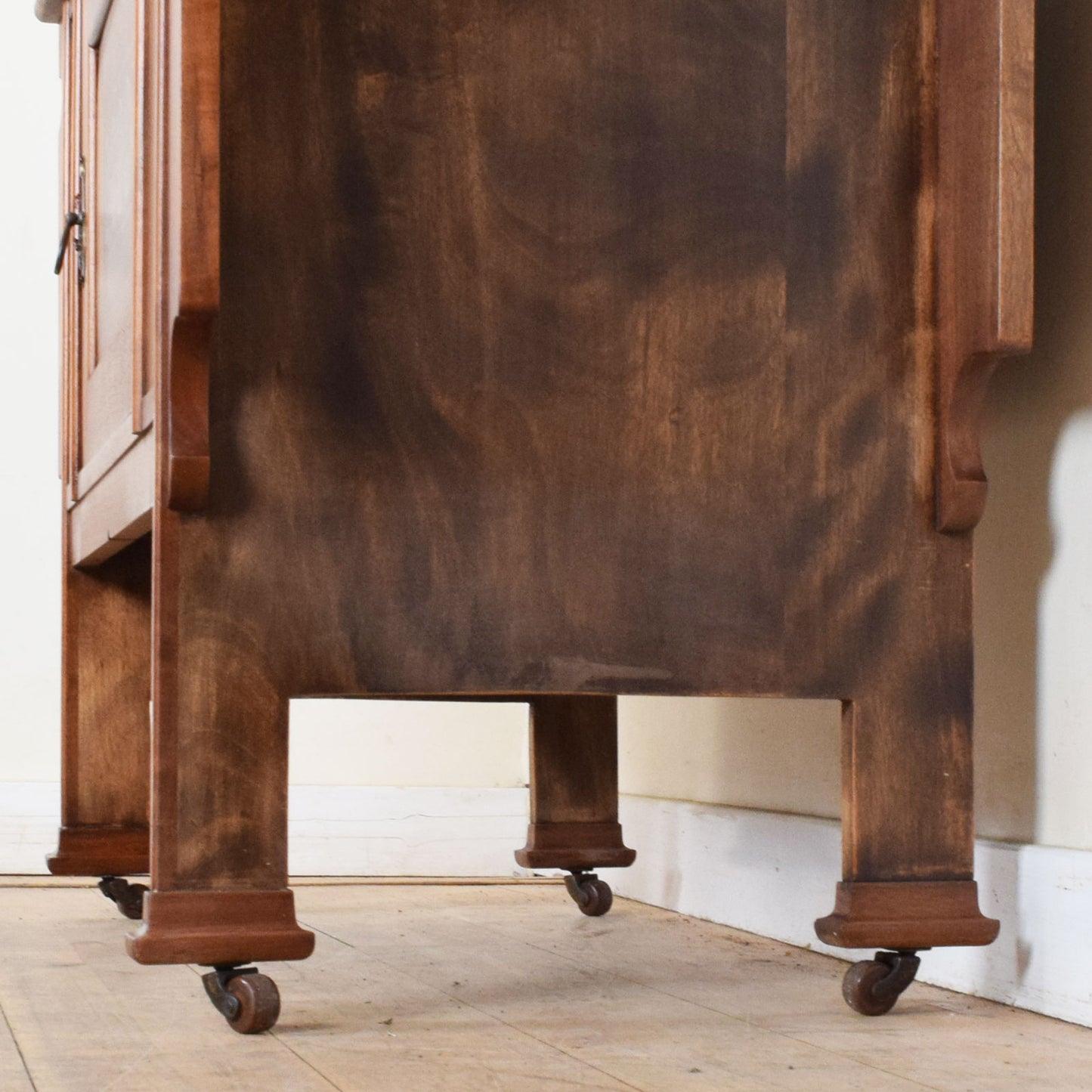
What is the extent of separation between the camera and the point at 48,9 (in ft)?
5.55

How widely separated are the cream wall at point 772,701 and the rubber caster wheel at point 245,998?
56cm

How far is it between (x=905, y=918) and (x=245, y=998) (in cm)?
44

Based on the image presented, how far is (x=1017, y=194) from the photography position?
1.06 m

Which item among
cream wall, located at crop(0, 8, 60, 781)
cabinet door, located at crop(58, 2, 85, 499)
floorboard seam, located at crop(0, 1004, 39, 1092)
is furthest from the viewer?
cream wall, located at crop(0, 8, 60, 781)

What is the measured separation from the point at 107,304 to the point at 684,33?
1.68ft

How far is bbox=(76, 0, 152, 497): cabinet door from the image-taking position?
1034 mm

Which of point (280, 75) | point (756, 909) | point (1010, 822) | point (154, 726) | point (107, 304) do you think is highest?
point (280, 75)

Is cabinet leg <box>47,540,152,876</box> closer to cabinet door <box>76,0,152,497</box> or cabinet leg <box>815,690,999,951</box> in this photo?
cabinet door <box>76,0,152,497</box>

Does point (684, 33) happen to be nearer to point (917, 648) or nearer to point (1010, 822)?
point (917, 648)

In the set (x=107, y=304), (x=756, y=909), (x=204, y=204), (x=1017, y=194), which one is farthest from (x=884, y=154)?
(x=756, y=909)

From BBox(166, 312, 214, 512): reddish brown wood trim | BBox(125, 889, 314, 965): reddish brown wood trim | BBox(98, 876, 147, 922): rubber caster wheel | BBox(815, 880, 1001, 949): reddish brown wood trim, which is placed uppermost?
BBox(166, 312, 214, 512): reddish brown wood trim

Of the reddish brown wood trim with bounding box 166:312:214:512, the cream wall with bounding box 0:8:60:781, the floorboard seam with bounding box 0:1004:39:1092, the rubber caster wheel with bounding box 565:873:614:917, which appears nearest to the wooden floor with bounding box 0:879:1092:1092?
the floorboard seam with bounding box 0:1004:39:1092

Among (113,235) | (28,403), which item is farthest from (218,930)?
(28,403)

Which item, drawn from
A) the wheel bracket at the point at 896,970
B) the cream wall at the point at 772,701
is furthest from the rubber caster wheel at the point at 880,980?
the cream wall at the point at 772,701
